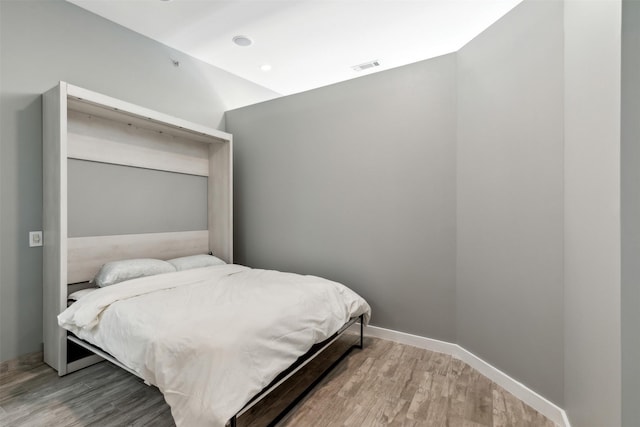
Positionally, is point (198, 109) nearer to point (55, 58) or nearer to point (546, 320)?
point (55, 58)

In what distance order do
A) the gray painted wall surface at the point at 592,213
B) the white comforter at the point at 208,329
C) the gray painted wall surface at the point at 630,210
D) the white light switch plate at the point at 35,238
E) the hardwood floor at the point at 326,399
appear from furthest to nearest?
the white light switch plate at the point at 35,238
the hardwood floor at the point at 326,399
the white comforter at the point at 208,329
the gray painted wall surface at the point at 592,213
the gray painted wall surface at the point at 630,210

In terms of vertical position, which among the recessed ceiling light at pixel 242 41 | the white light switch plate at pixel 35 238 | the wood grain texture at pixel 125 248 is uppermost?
the recessed ceiling light at pixel 242 41

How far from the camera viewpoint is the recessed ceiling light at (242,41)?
304 cm

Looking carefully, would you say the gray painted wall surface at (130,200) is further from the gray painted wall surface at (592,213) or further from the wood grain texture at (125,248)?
the gray painted wall surface at (592,213)

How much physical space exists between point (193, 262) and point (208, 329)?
5.41ft

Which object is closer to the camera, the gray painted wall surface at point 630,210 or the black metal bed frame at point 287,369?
the gray painted wall surface at point 630,210

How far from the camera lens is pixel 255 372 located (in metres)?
1.47

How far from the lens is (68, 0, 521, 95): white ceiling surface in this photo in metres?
2.55

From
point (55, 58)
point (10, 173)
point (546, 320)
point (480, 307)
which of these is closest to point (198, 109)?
point (55, 58)

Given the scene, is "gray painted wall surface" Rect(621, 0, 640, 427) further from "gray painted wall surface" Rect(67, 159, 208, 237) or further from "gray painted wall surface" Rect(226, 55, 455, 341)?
"gray painted wall surface" Rect(67, 159, 208, 237)

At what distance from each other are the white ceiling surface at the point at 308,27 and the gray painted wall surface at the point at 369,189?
1.54ft

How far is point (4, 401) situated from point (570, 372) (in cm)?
339

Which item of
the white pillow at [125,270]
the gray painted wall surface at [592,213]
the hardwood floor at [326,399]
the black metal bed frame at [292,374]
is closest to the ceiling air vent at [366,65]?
the gray painted wall surface at [592,213]

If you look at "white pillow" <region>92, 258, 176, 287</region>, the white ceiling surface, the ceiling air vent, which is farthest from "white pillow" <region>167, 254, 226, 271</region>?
the ceiling air vent
